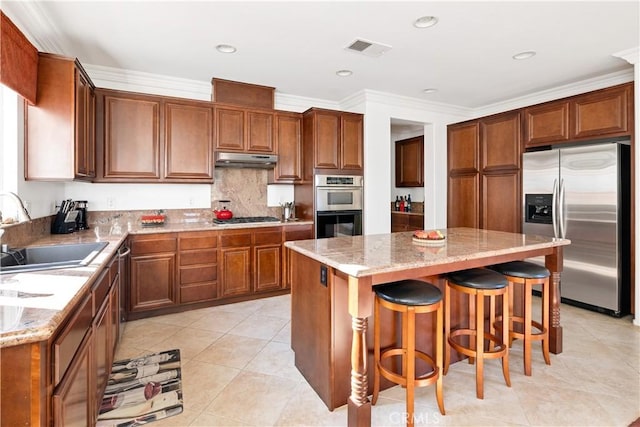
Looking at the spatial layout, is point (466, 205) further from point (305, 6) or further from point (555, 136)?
point (305, 6)

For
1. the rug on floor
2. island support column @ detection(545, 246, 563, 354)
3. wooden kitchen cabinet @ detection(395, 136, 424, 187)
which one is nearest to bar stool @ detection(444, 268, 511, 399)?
island support column @ detection(545, 246, 563, 354)

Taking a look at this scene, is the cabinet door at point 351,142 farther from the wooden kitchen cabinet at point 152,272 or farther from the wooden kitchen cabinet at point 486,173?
the wooden kitchen cabinet at point 152,272

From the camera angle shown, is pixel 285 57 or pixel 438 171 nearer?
pixel 285 57

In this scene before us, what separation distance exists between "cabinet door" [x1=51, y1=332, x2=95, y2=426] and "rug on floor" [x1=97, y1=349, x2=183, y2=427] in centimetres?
33

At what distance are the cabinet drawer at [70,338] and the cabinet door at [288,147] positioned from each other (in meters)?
2.99

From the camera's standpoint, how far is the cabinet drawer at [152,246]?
3.26 meters

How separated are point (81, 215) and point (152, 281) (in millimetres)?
972

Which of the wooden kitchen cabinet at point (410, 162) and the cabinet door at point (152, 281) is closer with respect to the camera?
the cabinet door at point (152, 281)

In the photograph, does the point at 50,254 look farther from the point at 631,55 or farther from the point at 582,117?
the point at 631,55

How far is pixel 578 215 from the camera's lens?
3.53 metres

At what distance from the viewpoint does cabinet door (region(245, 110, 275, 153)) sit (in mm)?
4023

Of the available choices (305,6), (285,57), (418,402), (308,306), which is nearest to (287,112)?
(285,57)

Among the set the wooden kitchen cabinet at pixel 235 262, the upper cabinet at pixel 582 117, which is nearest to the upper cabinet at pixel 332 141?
the wooden kitchen cabinet at pixel 235 262

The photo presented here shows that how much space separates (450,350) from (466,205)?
9.64 feet
